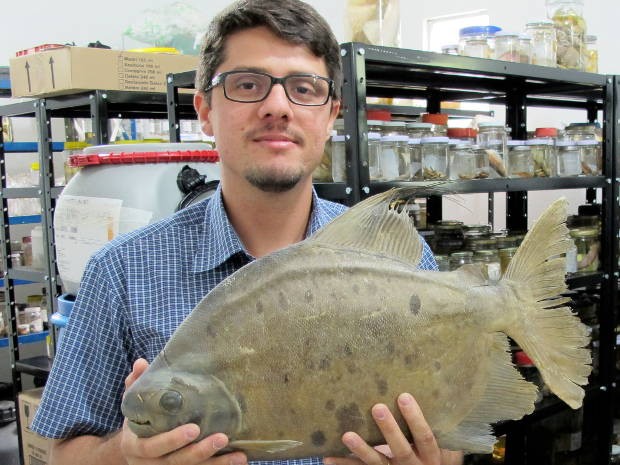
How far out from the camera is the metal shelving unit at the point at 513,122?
6.00ft

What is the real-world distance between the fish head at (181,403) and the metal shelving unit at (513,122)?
1163mm

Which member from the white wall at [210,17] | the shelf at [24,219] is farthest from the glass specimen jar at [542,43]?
the shelf at [24,219]

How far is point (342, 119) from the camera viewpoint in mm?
1956

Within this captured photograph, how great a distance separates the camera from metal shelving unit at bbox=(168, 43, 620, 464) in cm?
183

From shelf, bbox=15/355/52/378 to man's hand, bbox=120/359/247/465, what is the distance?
2382mm

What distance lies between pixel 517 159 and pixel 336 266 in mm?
1947

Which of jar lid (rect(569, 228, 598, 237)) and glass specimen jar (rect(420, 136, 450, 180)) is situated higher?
glass specimen jar (rect(420, 136, 450, 180))

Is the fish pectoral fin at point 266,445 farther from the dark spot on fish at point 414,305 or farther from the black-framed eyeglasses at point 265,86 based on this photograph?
the black-framed eyeglasses at point 265,86

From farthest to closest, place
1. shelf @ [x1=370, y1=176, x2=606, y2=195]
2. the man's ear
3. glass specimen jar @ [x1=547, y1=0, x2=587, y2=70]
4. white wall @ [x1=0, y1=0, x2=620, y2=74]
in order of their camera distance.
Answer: white wall @ [x1=0, y1=0, x2=620, y2=74], glass specimen jar @ [x1=547, y1=0, x2=587, y2=70], shelf @ [x1=370, y1=176, x2=606, y2=195], the man's ear

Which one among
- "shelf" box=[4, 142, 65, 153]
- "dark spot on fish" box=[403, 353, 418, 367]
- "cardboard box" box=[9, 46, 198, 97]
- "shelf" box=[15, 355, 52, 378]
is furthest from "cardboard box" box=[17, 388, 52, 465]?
"dark spot on fish" box=[403, 353, 418, 367]

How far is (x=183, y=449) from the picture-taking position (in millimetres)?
708

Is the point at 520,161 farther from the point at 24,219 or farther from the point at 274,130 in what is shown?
the point at 24,219

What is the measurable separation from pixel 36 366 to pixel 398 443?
264 cm

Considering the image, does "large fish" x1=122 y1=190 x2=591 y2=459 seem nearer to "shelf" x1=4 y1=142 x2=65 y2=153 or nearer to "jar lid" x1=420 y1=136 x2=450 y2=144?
"jar lid" x1=420 y1=136 x2=450 y2=144
